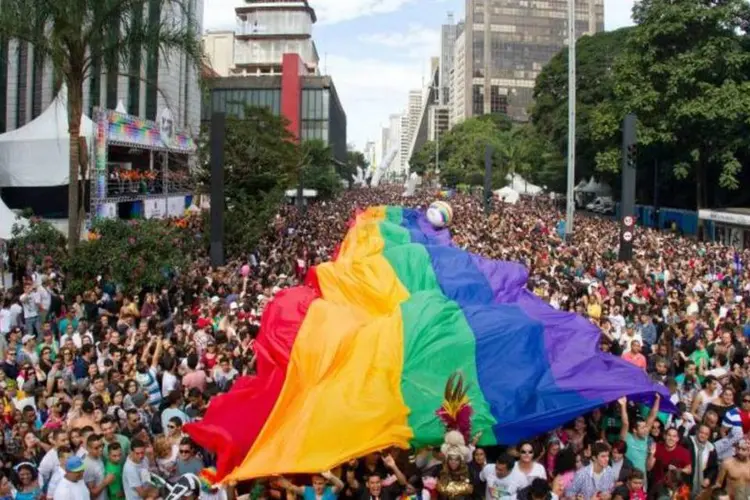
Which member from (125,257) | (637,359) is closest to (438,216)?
(125,257)

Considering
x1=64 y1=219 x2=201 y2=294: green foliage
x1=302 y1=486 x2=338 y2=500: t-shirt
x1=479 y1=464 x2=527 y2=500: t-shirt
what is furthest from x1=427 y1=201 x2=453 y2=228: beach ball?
x1=302 y1=486 x2=338 y2=500: t-shirt

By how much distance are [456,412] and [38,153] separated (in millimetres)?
21143

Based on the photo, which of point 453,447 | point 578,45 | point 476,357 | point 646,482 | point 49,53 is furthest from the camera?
point 578,45

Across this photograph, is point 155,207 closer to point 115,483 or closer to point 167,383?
point 167,383

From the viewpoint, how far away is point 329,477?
659cm

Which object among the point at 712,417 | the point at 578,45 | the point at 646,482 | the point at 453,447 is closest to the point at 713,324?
the point at 712,417

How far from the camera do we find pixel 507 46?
135625 mm

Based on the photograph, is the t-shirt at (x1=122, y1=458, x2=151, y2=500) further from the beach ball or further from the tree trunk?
the beach ball

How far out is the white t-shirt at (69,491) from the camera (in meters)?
6.22

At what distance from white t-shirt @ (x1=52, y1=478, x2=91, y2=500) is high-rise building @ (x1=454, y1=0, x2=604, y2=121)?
437 ft

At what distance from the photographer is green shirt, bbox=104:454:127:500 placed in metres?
6.78

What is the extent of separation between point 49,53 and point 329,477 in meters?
12.2

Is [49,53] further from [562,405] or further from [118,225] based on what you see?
[562,405]

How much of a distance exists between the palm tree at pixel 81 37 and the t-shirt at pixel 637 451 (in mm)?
12285
